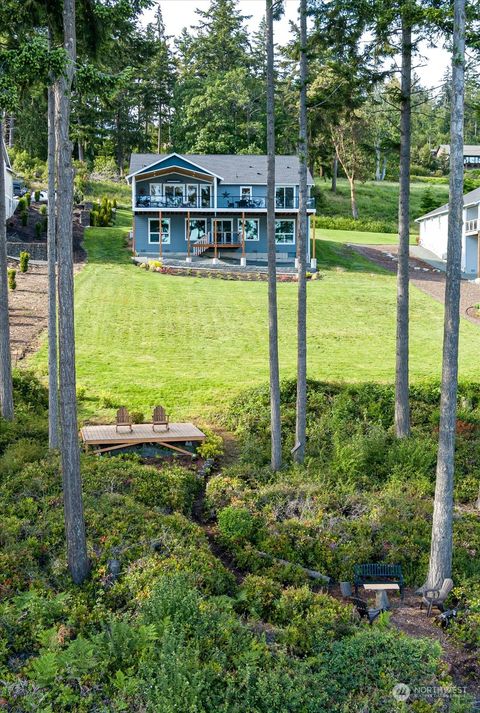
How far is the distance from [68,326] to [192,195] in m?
34.6

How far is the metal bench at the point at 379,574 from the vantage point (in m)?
11.7

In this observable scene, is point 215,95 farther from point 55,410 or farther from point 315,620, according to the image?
point 315,620

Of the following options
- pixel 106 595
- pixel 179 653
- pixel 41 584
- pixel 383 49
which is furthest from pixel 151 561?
pixel 383 49

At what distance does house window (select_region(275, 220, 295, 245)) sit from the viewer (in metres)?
44.4

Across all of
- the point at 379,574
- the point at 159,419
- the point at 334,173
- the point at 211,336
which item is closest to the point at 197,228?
the point at 211,336

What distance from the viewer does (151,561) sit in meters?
10.7

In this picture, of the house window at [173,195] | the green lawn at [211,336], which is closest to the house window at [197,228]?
the house window at [173,195]

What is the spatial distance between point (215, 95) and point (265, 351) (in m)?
40.6

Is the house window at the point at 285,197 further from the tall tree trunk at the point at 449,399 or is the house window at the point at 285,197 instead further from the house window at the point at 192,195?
the tall tree trunk at the point at 449,399

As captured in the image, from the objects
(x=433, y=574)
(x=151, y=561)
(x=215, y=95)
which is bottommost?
(x=433, y=574)

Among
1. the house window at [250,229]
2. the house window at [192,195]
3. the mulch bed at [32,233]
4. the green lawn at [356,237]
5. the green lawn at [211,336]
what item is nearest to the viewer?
the green lawn at [211,336]

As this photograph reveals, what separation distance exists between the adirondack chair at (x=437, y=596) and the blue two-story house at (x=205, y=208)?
31.9 metres

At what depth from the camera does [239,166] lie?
46.3 m

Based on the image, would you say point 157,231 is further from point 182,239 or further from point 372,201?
point 372,201
